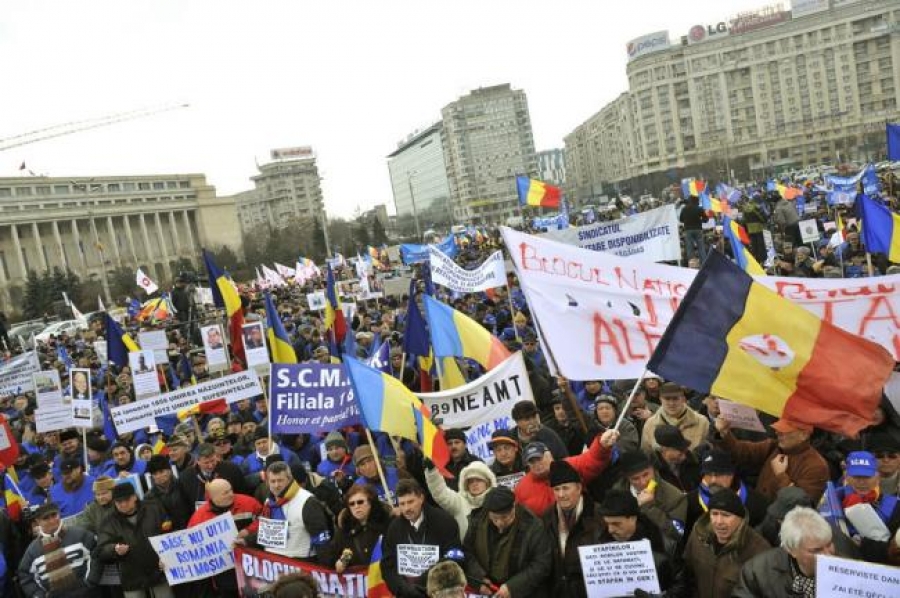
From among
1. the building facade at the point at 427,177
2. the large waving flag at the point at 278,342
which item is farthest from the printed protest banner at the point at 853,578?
the building facade at the point at 427,177

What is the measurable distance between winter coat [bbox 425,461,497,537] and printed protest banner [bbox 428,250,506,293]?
6.53 meters

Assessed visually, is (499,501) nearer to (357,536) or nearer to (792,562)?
(357,536)

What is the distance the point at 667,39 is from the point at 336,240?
74.4 metres

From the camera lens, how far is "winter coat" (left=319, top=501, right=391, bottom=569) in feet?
17.0

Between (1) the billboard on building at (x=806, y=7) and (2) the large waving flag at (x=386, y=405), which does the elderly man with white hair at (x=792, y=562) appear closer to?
(2) the large waving flag at (x=386, y=405)

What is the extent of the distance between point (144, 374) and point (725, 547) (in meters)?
9.48

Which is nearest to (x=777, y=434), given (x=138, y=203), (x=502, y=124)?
(x=138, y=203)

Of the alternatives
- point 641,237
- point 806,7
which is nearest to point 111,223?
point 641,237

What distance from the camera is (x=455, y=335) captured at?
756 centimetres

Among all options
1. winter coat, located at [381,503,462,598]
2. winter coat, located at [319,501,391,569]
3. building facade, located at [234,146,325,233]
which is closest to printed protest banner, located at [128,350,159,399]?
winter coat, located at [319,501,391,569]

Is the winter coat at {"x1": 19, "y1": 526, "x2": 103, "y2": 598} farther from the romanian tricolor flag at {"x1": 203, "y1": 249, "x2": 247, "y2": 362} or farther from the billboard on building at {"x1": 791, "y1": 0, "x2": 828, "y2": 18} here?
the billboard on building at {"x1": 791, "y1": 0, "x2": 828, "y2": 18}

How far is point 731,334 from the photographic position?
454cm

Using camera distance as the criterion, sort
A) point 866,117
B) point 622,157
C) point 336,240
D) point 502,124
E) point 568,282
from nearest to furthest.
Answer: point 568,282 → point 336,240 → point 866,117 → point 622,157 → point 502,124

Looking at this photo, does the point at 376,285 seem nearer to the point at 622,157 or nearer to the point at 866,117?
the point at 866,117
